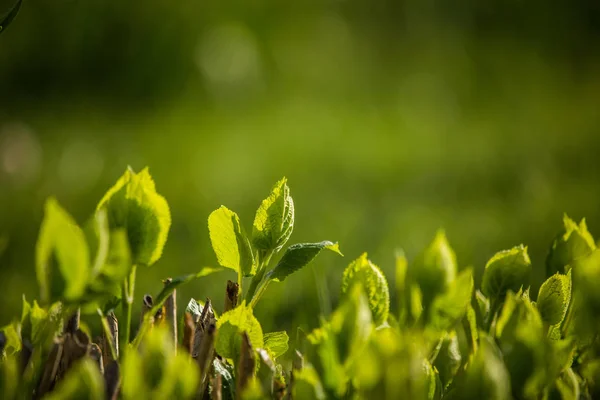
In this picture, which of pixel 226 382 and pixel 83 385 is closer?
pixel 83 385

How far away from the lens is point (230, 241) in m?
0.73

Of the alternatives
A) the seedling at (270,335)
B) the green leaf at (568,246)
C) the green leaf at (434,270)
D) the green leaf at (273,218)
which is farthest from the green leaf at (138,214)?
the green leaf at (568,246)

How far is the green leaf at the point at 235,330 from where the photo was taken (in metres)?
0.69

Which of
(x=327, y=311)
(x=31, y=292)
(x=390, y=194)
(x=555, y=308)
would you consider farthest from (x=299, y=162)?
(x=555, y=308)

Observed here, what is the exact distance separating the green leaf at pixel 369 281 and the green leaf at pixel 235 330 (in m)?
0.09

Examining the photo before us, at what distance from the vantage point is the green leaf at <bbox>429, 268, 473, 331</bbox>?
64 cm

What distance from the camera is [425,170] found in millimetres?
4223

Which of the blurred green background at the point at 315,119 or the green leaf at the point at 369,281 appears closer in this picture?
the green leaf at the point at 369,281

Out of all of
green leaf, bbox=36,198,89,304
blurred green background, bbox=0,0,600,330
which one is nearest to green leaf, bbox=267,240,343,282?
green leaf, bbox=36,198,89,304

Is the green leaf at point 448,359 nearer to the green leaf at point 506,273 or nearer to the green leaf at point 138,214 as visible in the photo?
the green leaf at point 506,273

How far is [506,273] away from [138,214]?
0.35 metres

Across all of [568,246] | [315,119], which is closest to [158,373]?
[568,246]

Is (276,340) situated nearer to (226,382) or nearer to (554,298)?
(226,382)

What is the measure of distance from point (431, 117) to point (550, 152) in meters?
1.00
